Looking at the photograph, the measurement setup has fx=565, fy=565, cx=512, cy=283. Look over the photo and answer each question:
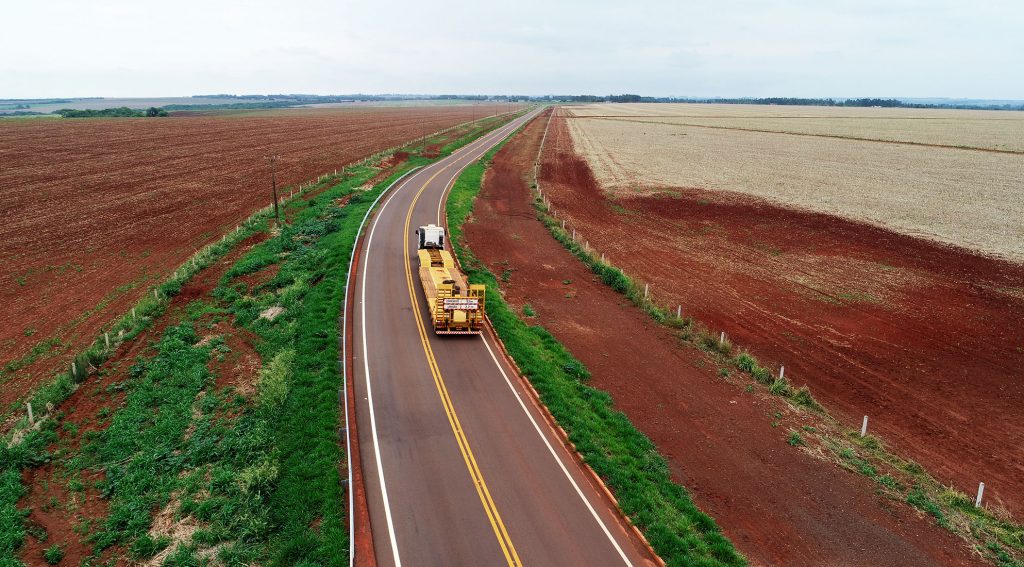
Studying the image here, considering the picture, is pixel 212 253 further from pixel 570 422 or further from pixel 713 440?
pixel 713 440

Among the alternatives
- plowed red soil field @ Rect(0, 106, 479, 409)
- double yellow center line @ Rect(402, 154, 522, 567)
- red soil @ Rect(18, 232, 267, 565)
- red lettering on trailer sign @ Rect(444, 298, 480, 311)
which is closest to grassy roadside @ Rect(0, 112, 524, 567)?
red soil @ Rect(18, 232, 267, 565)

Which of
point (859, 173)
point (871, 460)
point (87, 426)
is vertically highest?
point (859, 173)

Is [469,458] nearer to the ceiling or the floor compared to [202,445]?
nearer to the ceiling

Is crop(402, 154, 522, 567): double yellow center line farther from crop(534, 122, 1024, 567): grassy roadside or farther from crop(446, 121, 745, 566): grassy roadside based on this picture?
crop(534, 122, 1024, 567): grassy roadside

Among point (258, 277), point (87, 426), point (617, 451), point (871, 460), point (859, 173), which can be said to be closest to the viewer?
point (617, 451)

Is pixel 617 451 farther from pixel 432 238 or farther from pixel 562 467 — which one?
pixel 432 238

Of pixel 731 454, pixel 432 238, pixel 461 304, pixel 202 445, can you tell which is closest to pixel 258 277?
pixel 432 238
